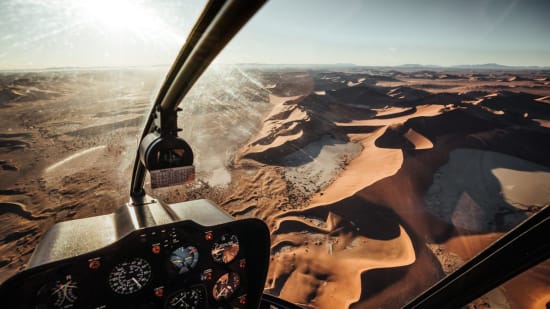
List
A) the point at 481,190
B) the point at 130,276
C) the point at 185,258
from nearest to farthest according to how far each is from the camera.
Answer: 1. the point at 130,276
2. the point at 185,258
3. the point at 481,190

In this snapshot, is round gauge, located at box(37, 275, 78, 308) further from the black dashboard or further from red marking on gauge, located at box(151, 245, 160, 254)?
red marking on gauge, located at box(151, 245, 160, 254)

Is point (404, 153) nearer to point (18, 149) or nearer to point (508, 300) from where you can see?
point (508, 300)

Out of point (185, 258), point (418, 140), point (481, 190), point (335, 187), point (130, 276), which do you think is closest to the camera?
point (130, 276)

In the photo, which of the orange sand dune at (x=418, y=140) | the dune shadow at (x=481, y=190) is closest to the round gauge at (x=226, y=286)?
the dune shadow at (x=481, y=190)

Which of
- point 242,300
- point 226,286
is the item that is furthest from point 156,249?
point 242,300

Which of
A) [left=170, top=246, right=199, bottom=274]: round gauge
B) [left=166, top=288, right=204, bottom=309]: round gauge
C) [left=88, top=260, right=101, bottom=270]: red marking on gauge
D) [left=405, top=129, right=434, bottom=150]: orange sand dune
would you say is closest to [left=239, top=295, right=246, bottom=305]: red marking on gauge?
[left=166, top=288, right=204, bottom=309]: round gauge

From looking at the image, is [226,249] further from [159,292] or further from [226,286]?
[159,292]
